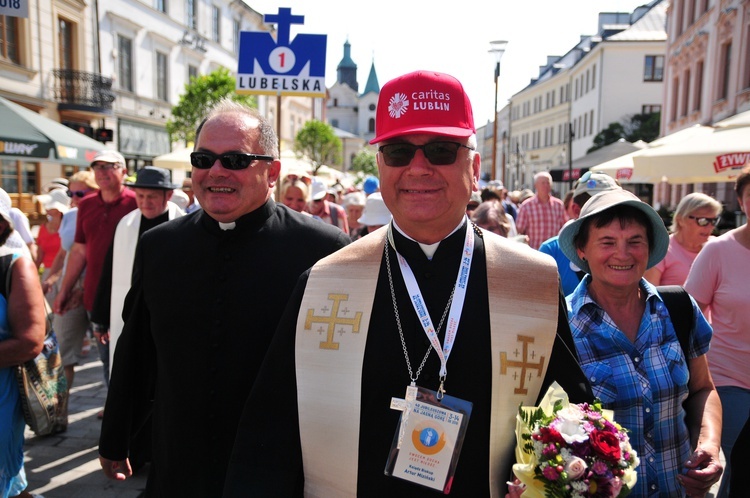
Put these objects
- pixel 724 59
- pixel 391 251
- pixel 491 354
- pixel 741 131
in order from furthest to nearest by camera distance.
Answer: pixel 724 59 → pixel 741 131 → pixel 391 251 → pixel 491 354

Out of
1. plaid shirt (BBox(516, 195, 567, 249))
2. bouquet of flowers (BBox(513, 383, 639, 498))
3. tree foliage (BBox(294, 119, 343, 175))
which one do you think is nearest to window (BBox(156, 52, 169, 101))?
tree foliage (BBox(294, 119, 343, 175))

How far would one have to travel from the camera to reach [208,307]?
2445 mm

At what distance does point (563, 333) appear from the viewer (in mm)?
1806

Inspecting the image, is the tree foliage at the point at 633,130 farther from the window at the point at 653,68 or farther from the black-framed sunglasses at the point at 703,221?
the black-framed sunglasses at the point at 703,221

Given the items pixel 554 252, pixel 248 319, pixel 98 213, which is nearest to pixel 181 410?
pixel 248 319

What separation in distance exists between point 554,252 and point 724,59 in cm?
2230

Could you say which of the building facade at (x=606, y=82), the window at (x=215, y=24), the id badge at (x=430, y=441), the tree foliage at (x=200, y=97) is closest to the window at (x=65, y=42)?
the tree foliage at (x=200, y=97)

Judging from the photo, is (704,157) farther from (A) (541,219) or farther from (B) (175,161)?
(B) (175,161)

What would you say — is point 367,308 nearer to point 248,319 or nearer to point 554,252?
point 248,319

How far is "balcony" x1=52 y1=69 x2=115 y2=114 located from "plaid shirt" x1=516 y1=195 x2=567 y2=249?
1821 cm

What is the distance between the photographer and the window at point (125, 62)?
24.9 meters

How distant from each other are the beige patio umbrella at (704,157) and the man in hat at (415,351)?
5.04m

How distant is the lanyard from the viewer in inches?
66.6

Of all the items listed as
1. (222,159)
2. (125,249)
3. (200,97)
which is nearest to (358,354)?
(222,159)
